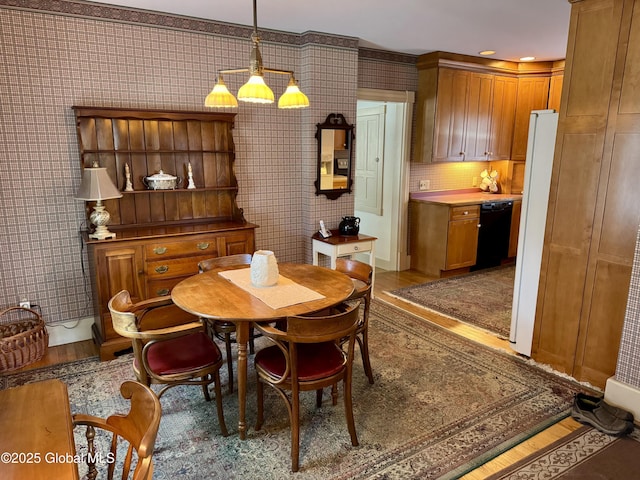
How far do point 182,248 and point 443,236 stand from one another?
10.4 feet

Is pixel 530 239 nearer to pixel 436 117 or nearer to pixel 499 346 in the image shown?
pixel 499 346

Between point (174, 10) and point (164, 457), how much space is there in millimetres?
3263

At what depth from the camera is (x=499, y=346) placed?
354 centimetres

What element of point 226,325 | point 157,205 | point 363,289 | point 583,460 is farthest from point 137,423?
point 157,205

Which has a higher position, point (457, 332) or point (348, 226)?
point (348, 226)

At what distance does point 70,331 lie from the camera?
3.60 m

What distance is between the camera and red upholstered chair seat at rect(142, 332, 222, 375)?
230cm

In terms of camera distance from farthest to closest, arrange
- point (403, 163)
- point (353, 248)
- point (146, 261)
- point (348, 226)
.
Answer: point (403, 163) < point (348, 226) < point (353, 248) < point (146, 261)

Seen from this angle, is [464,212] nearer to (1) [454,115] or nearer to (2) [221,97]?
(1) [454,115]

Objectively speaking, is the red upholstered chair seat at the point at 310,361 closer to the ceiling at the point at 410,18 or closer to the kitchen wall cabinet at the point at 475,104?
the ceiling at the point at 410,18

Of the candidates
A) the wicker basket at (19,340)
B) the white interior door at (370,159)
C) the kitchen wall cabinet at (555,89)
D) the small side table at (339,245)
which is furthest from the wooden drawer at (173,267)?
the kitchen wall cabinet at (555,89)

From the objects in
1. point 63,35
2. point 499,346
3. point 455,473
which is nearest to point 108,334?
point 63,35

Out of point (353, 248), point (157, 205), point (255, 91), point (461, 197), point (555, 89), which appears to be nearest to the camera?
point (255, 91)

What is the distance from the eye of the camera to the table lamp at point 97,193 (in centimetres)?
315
